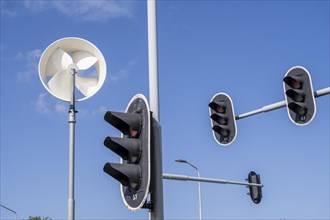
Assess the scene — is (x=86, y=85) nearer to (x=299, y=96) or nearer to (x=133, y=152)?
(x=133, y=152)

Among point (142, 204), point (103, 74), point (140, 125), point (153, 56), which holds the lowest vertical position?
point (142, 204)

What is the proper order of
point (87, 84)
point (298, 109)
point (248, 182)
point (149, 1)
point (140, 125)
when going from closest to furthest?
1. point (140, 125)
2. point (149, 1)
3. point (87, 84)
4. point (298, 109)
5. point (248, 182)

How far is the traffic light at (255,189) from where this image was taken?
14.4 meters

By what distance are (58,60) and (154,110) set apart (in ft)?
9.96

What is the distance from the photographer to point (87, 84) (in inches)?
312

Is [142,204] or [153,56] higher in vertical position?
[153,56]

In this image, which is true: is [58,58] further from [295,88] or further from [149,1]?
[295,88]

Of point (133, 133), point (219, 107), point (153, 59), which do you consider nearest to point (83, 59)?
point (153, 59)

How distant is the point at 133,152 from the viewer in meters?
4.90

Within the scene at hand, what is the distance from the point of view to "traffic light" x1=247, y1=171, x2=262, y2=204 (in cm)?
1444

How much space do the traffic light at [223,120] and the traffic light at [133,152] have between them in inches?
198

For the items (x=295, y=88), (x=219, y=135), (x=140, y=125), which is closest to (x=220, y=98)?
(x=219, y=135)

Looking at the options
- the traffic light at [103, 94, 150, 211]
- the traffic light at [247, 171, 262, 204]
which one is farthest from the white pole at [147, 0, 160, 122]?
the traffic light at [247, 171, 262, 204]

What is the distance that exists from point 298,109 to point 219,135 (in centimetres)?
194
